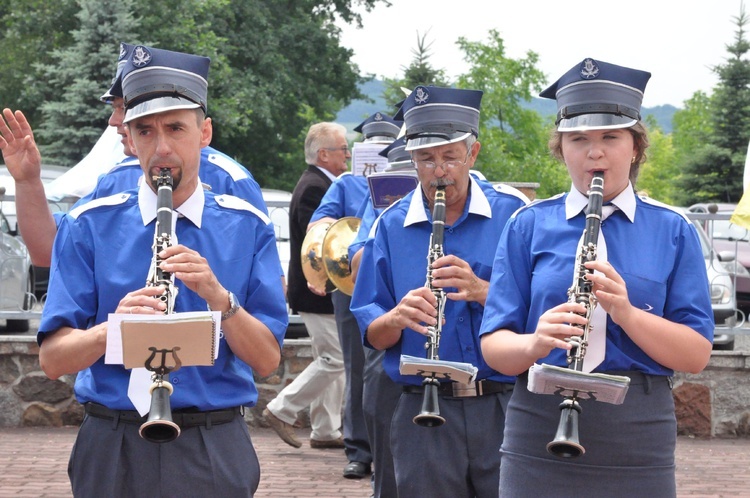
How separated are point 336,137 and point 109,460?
5.73 m

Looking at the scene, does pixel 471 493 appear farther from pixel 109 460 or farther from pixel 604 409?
pixel 109 460

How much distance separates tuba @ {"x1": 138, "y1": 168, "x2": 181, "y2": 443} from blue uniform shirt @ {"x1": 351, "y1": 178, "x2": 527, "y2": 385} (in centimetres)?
151

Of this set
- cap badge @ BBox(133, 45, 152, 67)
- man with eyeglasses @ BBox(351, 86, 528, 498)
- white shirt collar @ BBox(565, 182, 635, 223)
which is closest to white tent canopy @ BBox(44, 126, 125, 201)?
man with eyeglasses @ BBox(351, 86, 528, 498)

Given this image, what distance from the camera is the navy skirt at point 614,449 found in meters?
3.48

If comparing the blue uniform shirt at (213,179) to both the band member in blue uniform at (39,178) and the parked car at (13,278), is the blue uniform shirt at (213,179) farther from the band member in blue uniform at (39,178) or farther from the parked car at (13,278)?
the parked car at (13,278)

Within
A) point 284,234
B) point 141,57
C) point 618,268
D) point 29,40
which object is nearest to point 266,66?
point 29,40

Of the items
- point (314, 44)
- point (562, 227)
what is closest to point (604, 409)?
point (562, 227)

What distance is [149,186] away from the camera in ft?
11.8

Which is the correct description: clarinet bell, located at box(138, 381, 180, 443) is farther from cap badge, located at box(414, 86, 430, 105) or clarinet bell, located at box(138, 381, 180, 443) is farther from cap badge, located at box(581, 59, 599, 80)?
cap badge, located at box(414, 86, 430, 105)

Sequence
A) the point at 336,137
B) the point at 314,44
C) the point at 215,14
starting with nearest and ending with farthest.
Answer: the point at 336,137, the point at 215,14, the point at 314,44

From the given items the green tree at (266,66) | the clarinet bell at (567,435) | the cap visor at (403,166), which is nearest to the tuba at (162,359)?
the clarinet bell at (567,435)

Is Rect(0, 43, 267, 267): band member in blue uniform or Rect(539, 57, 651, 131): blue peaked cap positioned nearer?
Rect(539, 57, 651, 131): blue peaked cap

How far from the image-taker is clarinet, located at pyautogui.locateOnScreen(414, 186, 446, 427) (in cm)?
449

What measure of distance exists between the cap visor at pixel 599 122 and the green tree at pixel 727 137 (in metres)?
31.0
